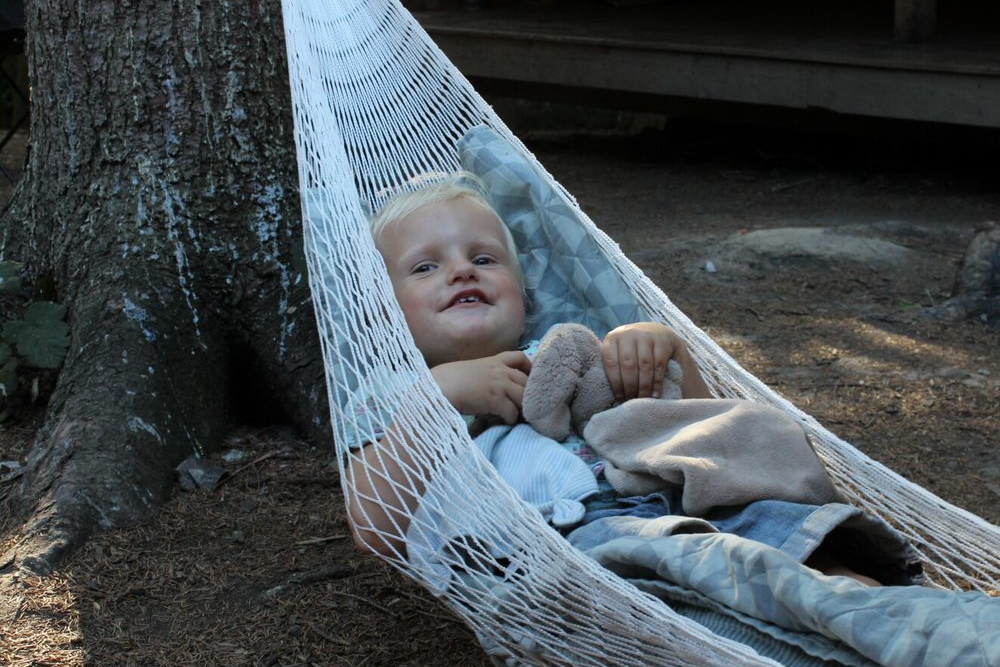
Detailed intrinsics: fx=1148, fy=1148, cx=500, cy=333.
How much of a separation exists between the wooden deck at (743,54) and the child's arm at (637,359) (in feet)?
10.7

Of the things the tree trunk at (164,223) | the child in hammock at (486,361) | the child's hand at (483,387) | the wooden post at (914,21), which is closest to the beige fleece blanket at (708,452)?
the child in hammock at (486,361)

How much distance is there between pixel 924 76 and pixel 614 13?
7.64ft

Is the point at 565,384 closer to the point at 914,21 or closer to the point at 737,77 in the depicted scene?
the point at 737,77

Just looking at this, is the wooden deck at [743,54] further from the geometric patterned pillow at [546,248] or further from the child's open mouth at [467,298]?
the child's open mouth at [467,298]

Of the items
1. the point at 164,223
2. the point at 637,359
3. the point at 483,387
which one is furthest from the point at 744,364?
the point at 164,223

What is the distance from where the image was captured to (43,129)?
97.2 inches

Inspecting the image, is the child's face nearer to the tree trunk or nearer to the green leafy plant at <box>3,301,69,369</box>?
the tree trunk

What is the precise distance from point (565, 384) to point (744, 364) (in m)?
1.37

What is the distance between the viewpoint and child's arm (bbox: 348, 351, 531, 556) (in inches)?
68.0

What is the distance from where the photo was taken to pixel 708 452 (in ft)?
5.42

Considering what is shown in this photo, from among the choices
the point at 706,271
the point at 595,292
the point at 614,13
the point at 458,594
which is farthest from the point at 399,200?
the point at 614,13

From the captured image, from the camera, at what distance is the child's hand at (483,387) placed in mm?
1819

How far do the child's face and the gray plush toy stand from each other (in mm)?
171

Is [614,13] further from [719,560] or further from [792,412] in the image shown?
[719,560]
